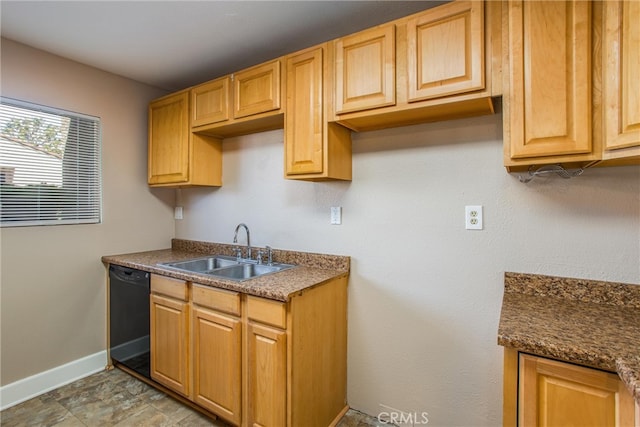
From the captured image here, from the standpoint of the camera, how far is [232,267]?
237 cm

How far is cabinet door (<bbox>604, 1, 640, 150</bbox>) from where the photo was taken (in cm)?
107

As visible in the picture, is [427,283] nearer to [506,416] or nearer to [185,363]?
[506,416]

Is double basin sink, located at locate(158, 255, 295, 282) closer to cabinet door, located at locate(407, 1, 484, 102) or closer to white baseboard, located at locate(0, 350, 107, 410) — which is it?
white baseboard, located at locate(0, 350, 107, 410)

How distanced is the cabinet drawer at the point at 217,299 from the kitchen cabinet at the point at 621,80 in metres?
1.77

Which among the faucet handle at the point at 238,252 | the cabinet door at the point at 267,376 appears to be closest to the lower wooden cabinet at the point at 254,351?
the cabinet door at the point at 267,376

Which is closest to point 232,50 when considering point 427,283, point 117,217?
point 117,217

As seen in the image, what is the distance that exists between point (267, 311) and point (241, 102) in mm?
1395

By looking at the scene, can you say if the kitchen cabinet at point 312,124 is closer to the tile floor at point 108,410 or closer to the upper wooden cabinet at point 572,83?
the upper wooden cabinet at point 572,83

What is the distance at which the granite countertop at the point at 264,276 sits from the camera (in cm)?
168

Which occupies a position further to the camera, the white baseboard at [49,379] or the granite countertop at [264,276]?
the white baseboard at [49,379]

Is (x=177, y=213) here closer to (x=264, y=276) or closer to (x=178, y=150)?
(x=178, y=150)

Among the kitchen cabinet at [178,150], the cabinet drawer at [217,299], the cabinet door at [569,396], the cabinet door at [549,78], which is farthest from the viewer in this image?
the kitchen cabinet at [178,150]

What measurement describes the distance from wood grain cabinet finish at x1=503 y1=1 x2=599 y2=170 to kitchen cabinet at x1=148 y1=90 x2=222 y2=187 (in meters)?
2.15

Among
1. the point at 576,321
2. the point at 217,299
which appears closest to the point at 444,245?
the point at 576,321
